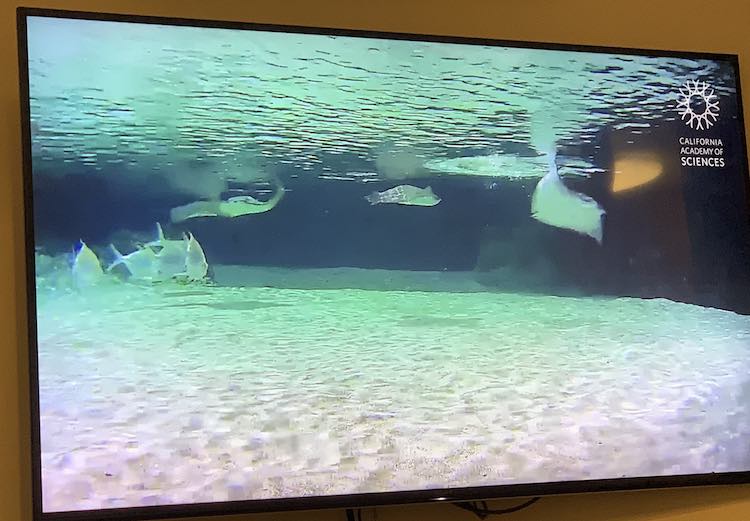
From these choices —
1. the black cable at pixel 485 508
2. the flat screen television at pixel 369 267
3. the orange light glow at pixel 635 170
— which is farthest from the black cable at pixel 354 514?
the orange light glow at pixel 635 170

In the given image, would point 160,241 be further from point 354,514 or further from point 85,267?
point 354,514

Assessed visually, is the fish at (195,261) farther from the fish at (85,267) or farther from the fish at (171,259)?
the fish at (85,267)

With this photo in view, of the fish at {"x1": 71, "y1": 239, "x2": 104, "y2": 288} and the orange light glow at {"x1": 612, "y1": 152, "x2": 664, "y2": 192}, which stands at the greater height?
the orange light glow at {"x1": 612, "y1": 152, "x2": 664, "y2": 192}

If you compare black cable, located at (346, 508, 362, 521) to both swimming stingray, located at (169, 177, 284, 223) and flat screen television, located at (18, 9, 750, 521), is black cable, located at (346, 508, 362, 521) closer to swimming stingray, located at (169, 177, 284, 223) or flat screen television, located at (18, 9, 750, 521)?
flat screen television, located at (18, 9, 750, 521)

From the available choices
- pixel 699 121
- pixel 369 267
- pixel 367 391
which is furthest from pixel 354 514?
pixel 699 121

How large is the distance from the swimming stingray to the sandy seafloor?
14cm

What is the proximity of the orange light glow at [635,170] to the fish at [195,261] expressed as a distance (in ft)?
2.79

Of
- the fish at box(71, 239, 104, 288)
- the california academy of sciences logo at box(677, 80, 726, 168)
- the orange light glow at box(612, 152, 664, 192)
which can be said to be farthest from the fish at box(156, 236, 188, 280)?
the california academy of sciences logo at box(677, 80, 726, 168)

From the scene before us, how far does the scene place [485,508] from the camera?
1662mm

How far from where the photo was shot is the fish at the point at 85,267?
4.88ft

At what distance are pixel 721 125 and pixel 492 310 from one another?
68 cm

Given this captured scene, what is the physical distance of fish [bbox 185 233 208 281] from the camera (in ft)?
5.07

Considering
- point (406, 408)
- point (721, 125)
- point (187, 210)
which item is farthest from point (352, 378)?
point (721, 125)

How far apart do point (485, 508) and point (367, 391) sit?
349mm
